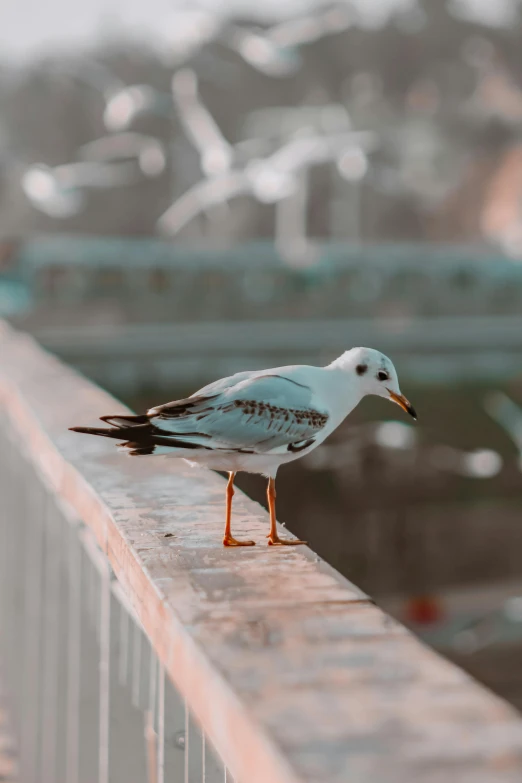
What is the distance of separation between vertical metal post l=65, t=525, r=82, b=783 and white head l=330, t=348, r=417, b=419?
28.8 inches

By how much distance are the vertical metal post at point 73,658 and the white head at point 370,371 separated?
73 cm

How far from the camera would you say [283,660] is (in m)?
1.53

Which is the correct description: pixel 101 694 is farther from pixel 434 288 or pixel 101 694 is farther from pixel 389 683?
pixel 434 288

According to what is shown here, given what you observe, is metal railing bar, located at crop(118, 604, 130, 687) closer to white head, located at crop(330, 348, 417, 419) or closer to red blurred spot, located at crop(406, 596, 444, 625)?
white head, located at crop(330, 348, 417, 419)

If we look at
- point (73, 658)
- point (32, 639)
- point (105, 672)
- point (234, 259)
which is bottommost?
point (234, 259)

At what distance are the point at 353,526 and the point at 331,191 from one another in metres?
34.0

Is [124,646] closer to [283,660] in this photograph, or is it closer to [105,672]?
[105,672]

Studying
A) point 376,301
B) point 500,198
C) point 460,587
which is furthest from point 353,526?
point 500,198

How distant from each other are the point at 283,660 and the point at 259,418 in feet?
2.40

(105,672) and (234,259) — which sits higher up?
(105,672)

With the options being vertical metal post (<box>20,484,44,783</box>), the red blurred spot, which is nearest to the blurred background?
the red blurred spot

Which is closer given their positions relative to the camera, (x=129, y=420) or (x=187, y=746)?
(x=187, y=746)

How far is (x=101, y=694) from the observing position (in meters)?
2.30

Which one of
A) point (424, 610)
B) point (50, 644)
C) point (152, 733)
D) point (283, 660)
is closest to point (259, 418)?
point (152, 733)
